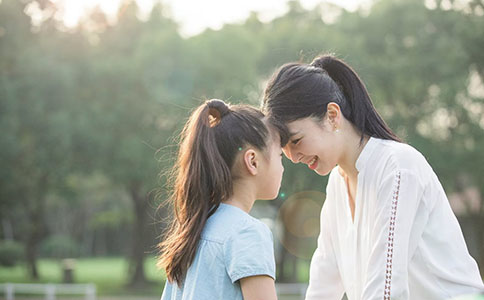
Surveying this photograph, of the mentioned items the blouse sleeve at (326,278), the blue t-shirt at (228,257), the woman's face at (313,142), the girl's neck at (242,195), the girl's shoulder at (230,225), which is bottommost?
the blouse sleeve at (326,278)

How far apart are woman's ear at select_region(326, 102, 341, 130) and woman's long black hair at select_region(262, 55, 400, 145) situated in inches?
0.9

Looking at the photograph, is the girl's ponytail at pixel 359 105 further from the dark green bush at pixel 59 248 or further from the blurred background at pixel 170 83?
the dark green bush at pixel 59 248

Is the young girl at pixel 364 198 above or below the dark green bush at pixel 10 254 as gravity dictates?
above

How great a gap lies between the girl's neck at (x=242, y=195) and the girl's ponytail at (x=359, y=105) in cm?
65

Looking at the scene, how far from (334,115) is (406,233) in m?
0.58

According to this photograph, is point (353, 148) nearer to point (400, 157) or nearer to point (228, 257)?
point (400, 157)

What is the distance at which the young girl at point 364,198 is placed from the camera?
2.45 m

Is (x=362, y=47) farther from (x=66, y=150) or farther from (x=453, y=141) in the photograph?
(x=66, y=150)

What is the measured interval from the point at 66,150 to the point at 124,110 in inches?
67.8

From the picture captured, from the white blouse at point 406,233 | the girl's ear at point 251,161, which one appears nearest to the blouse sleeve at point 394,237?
the white blouse at point 406,233

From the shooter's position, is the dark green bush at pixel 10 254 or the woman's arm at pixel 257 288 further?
the dark green bush at pixel 10 254

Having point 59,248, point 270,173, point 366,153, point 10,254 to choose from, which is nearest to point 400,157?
point 366,153

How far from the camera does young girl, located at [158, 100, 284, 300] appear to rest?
85.5 inches

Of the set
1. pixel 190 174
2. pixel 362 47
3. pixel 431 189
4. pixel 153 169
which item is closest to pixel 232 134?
pixel 190 174
